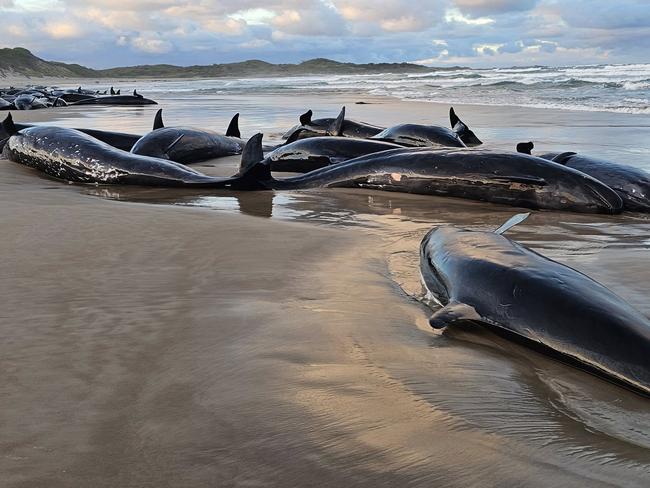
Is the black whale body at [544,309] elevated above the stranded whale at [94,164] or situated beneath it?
situated beneath

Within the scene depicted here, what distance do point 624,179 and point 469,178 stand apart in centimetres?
137

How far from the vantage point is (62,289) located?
298 cm

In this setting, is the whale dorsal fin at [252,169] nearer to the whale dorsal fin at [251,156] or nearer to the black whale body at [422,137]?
the whale dorsal fin at [251,156]

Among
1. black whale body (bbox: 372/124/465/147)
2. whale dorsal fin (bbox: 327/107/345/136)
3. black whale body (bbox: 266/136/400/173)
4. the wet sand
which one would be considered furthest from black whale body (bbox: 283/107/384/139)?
the wet sand

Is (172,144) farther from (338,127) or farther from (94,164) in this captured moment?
(338,127)

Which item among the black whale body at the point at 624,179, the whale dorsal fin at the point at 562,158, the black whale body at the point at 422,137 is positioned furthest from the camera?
the black whale body at the point at 422,137

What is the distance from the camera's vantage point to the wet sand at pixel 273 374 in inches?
63.5

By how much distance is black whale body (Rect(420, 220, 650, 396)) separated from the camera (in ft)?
7.02

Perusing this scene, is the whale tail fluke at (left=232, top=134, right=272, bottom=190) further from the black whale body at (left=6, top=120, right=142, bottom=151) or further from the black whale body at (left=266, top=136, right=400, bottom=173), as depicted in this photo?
the black whale body at (left=6, top=120, right=142, bottom=151)

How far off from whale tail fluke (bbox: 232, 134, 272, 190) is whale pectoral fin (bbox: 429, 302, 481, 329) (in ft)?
12.3

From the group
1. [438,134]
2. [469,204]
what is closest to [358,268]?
[469,204]

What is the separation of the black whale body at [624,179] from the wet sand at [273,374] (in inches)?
58.8

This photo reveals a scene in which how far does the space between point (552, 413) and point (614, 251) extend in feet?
7.56

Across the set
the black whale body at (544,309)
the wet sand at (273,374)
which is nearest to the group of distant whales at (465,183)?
the black whale body at (544,309)
